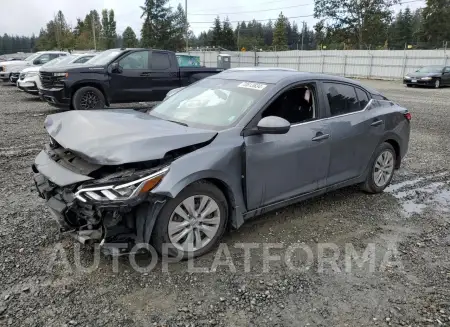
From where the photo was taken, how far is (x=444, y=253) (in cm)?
390

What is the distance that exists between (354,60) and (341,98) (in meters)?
33.0

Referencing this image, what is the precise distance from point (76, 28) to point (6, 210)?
315ft

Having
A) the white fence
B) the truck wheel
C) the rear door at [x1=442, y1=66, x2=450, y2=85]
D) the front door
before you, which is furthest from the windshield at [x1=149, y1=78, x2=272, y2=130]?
the white fence

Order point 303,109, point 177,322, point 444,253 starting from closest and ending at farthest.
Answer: point 177,322
point 444,253
point 303,109

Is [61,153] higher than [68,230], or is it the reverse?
[61,153]

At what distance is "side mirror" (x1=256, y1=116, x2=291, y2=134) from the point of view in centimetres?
365

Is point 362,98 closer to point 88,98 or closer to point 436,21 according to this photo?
point 88,98

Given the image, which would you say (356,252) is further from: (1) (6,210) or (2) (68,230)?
(1) (6,210)

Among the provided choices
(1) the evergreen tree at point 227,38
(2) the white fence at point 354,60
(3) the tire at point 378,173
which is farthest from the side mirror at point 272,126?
(1) the evergreen tree at point 227,38

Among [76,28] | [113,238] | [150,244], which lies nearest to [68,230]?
[113,238]

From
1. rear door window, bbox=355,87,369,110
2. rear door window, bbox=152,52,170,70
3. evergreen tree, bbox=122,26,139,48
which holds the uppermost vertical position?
evergreen tree, bbox=122,26,139,48

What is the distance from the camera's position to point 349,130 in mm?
4609

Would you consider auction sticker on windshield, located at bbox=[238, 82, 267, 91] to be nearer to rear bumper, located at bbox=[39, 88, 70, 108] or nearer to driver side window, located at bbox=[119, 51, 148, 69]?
rear bumper, located at bbox=[39, 88, 70, 108]

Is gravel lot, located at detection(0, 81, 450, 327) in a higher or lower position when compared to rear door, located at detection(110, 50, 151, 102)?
lower
